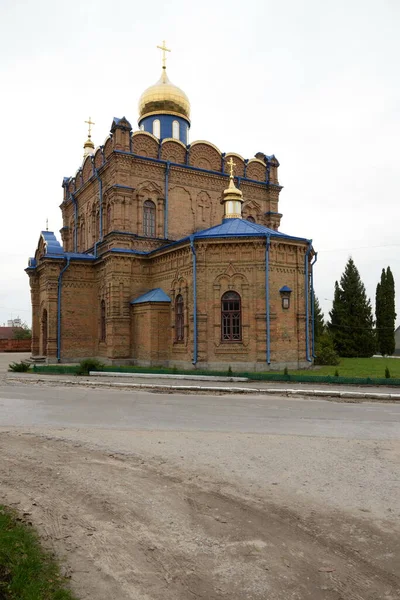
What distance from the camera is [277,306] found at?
19.5 m

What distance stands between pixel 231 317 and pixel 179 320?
8.78ft

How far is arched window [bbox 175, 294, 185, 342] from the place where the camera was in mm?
20938

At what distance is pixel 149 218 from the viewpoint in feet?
81.8

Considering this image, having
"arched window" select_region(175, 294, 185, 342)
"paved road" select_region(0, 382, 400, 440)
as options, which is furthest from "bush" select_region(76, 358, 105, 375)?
"paved road" select_region(0, 382, 400, 440)

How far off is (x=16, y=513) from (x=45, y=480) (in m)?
1.11

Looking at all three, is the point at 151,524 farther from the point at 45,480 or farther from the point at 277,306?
the point at 277,306

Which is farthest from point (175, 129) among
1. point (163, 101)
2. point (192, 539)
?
point (192, 539)

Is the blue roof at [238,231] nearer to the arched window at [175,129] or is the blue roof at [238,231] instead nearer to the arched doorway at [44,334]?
the arched window at [175,129]

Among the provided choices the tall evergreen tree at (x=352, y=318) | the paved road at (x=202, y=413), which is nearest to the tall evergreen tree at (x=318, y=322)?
the tall evergreen tree at (x=352, y=318)

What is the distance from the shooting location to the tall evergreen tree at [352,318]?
3266 cm

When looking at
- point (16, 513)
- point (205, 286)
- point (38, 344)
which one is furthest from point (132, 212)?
point (16, 513)

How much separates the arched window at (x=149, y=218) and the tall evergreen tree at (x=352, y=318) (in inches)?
596

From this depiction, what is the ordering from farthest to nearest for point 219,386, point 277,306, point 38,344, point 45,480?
point 38,344 < point 277,306 < point 219,386 < point 45,480

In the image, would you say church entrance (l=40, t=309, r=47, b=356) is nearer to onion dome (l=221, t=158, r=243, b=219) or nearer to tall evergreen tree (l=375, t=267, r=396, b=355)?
onion dome (l=221, t=158, r=243, b=219)
